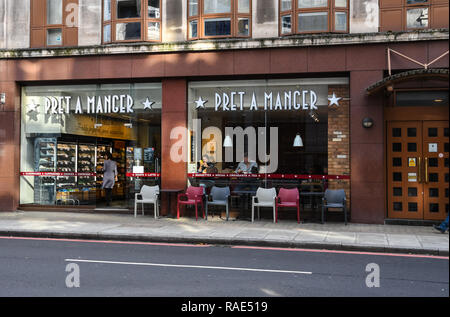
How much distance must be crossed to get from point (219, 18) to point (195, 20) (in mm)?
790

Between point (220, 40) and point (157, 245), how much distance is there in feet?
22.5

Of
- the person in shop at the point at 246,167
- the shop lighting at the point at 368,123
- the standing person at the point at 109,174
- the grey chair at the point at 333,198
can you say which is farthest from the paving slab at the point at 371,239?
the standing person at the point at 109,174

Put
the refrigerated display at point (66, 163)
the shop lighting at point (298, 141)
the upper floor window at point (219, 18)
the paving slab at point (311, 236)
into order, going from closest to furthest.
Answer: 1. the paving slab at point (311, 236)
2. the shop lighting at point (298, 141)
3. the upper floor window at point (219, 18)
4. the refrigerated display at point (66, 163)

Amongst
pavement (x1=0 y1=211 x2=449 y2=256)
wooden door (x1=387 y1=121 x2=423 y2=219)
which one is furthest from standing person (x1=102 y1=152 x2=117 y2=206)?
wooden door (x1=387 y1=121 x2=423 y2=219)

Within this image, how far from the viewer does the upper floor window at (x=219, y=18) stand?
1412cm

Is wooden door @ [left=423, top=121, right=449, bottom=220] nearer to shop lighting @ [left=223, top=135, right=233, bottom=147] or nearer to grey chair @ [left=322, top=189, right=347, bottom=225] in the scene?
grey chair @ [left=322, top=189, right=347, bottom=225]

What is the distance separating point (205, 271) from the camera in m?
7.43

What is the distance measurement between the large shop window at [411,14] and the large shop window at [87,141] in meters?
7.28

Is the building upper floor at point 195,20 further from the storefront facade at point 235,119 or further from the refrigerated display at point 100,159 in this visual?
the refrigerated display at point 100,159

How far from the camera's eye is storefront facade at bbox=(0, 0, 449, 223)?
42.9 feet

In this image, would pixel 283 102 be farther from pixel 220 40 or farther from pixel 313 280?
pixel 313 280

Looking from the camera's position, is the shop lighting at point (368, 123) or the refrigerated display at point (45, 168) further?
the refrigerated display at point (45, 168)

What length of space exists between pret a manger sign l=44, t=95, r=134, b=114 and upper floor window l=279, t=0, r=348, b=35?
18.5ft

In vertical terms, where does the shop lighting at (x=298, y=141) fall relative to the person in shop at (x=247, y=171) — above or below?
above
